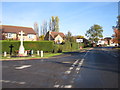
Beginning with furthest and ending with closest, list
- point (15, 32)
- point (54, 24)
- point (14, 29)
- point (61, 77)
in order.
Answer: point (54, 24) → point (14, 29) → point (15, 32) → point (61, 77)

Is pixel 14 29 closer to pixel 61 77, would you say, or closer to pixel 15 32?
pixel 15 32

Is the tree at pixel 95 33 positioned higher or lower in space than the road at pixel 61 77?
higher

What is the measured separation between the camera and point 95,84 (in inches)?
223

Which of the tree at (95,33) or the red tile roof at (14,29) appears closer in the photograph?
the red tile roof at (14,29)

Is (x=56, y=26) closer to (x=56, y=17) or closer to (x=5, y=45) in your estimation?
(x=56, y=17)

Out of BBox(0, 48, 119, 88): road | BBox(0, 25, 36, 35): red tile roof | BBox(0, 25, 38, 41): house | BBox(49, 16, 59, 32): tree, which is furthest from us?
BBox(49, 16, 59, 32): tree

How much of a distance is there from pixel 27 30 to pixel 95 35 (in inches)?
2246

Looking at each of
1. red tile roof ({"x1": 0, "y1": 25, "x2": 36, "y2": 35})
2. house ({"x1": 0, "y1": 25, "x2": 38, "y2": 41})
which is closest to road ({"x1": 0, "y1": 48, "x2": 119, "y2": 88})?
house ({"x1": 0, "y1": 25, "x2": 38, "y2": 41})

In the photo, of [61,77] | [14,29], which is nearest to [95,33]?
[14,29]

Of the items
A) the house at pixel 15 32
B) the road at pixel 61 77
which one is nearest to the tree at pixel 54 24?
the house at pixel 15 32

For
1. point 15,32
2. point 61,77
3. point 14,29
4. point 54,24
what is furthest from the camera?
point 54,24

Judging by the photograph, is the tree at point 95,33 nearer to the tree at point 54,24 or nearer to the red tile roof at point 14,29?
the tree at point 54,24

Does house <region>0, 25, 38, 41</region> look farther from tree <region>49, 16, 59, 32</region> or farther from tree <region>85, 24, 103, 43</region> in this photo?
tree <region>85, 24, 103, 43</region>

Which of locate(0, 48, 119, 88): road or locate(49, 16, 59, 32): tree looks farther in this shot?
locate(49, 16, 59, 32): tree
